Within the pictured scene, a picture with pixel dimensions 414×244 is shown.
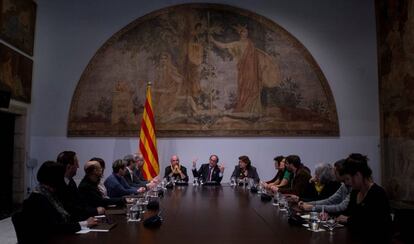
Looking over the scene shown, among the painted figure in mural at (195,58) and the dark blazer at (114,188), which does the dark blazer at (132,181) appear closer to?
the dark blazer at (114,188)

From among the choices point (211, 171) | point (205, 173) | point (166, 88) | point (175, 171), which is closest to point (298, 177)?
point (211, 171)

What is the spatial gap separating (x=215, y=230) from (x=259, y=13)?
8.33m

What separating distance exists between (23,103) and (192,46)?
15.2ft

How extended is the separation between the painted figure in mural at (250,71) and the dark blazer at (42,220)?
7.40 m

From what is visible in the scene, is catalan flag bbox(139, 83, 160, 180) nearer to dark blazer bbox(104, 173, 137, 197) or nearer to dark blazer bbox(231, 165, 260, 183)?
dark blazer bbox(231, 165, 260, 183)

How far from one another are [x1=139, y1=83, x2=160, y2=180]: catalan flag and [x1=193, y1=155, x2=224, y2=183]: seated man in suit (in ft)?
3.35

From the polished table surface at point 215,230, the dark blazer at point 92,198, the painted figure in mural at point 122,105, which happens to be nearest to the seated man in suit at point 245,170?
the painted figure in mural at point 122,105

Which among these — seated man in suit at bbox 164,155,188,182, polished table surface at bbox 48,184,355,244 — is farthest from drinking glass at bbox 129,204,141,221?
seated man in suit at bbox 164,155,188,182

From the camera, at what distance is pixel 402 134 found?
913 centimetres

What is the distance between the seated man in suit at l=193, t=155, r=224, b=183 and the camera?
9.20 meters

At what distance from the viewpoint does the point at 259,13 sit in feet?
34.3

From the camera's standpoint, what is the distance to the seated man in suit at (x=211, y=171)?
9195mm

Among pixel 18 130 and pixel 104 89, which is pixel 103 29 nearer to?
pixel 104 89

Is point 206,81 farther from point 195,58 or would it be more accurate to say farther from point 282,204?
point 282,204
